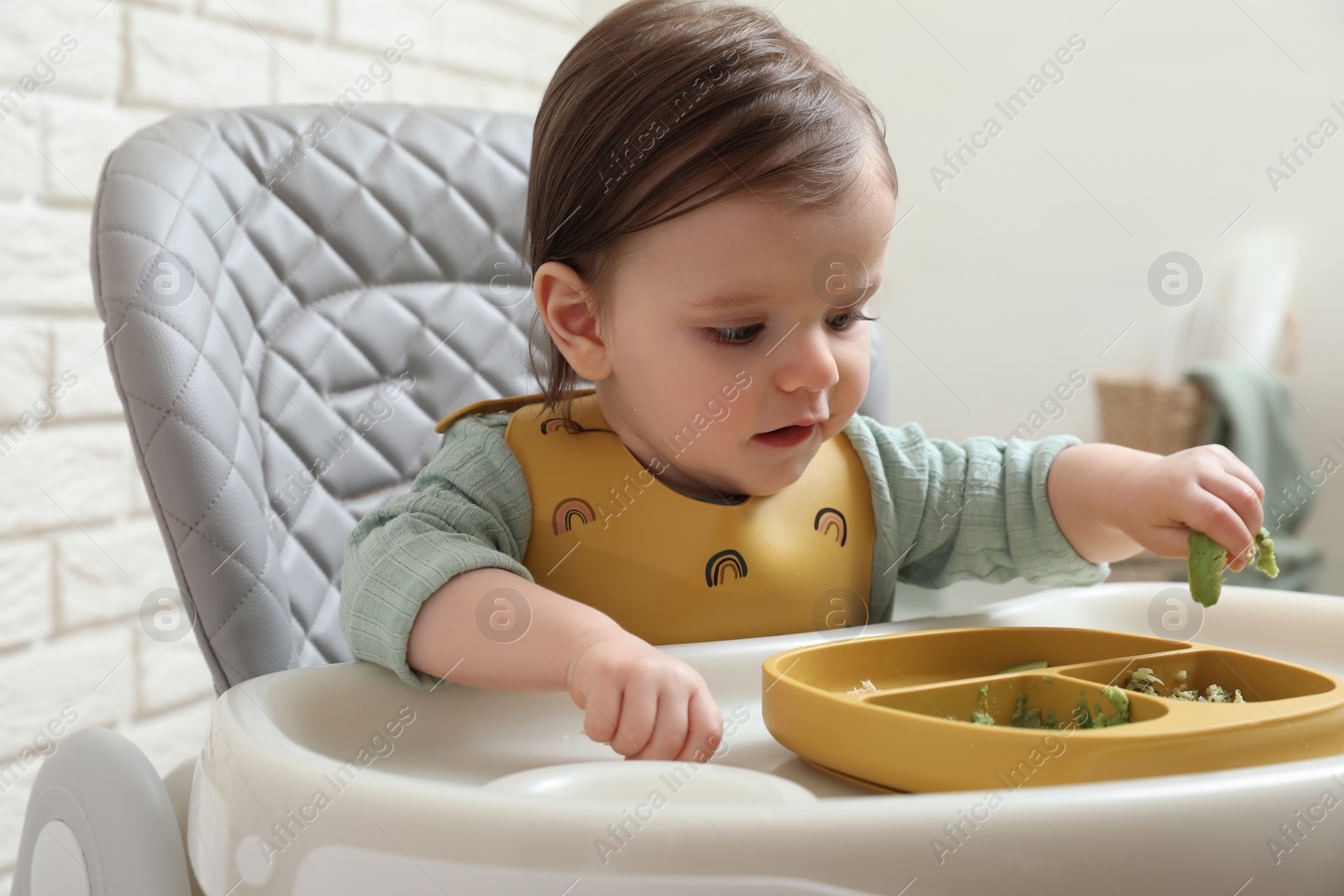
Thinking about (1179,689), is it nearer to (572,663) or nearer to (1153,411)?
(572,663)

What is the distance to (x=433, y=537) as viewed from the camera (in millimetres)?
607

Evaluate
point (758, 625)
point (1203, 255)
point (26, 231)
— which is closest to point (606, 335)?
point (758, 625)

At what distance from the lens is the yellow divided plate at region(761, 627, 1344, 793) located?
39cm

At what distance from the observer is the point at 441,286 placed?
91 cm

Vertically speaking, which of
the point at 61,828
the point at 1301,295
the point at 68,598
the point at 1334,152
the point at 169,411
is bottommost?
the point at 68,598

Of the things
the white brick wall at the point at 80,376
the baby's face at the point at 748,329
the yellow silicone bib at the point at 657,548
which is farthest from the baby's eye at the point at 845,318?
the white brick wall at the point at 80,376

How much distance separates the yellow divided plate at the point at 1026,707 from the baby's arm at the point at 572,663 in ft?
0.17

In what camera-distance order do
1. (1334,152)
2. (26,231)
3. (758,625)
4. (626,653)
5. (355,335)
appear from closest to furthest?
1. (626,653)
2. (758,625)
3. (355,335)
4. (26,231)
5. (1334,152)

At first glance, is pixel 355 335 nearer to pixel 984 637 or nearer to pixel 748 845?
pixel 984 637

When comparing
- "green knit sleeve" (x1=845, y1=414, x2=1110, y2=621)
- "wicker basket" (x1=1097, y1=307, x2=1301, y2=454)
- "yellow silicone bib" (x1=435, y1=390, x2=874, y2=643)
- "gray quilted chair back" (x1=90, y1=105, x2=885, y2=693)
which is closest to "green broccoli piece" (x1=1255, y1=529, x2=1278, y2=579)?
"green knit sleeve" (x1=845, y1=414, x2=1110, y2=621)

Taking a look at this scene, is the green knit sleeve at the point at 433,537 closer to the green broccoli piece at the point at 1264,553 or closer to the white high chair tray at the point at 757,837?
the white high chair tray at the point at 757,837

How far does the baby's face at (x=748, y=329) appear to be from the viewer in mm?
610

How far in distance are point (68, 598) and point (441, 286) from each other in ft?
1.91

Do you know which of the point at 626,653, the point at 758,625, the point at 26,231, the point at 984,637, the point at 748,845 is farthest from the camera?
the point at 26,231
